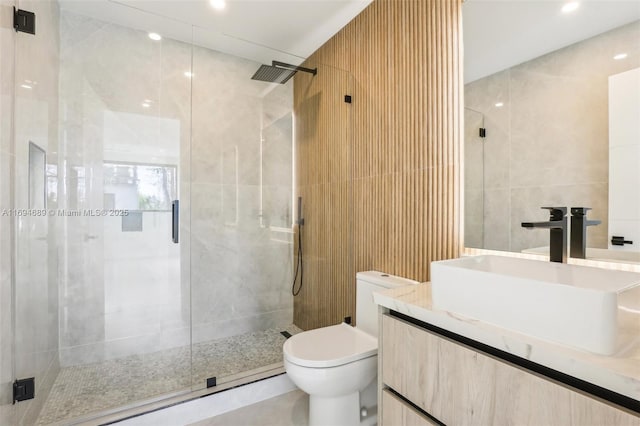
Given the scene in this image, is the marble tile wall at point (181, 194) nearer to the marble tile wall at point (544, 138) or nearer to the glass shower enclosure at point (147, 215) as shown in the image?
the glass shower enclosure at point (147, 215)

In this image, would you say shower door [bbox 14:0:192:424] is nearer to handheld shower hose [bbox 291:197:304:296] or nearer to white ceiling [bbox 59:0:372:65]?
white ceiling [bbox 59:0:372:65]

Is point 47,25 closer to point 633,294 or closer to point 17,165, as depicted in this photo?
point 17,165

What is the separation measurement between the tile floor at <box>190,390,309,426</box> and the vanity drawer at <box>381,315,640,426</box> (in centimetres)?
88

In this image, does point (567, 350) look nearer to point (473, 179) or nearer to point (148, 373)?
point (473, 179)

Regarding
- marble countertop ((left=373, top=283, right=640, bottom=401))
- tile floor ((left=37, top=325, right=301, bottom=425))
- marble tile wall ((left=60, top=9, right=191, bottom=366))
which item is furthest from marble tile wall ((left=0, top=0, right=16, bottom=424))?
marble countertop ((left=373, top=283, right=640, bottom=401))

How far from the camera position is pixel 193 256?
228 cm

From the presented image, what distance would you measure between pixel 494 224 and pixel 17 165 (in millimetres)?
2257

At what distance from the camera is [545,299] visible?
799mm

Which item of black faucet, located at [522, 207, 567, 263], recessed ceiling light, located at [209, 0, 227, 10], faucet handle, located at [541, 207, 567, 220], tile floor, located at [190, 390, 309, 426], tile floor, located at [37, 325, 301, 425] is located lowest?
tile floor, located at [190, 390, 309, 426]

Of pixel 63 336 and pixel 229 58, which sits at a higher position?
pixel 229 58

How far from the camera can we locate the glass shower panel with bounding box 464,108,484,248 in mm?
1534

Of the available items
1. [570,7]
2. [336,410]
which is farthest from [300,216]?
[570,7]

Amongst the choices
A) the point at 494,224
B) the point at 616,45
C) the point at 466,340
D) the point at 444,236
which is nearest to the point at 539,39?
the point at 616,45

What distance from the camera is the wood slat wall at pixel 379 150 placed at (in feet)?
5.40
